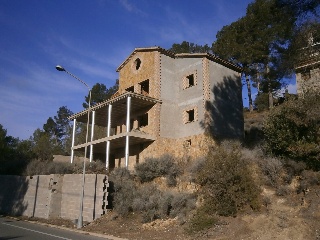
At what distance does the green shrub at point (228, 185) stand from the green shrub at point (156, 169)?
495cm

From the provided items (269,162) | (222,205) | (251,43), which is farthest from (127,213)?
(251,43)

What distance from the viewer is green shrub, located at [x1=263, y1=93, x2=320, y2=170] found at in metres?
15.2

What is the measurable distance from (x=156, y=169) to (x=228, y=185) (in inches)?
295

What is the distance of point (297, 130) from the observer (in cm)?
1639

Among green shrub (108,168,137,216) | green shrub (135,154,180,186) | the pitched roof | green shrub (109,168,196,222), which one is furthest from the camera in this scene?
the pitched roof

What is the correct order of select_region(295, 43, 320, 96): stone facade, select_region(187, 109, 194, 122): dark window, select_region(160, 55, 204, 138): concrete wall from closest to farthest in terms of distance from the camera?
select_region(295, 43, 320, 96): stone facade, select_region(160, 55, 204, 138): concrete wall, select_region(187, 109, 194, 122): dark window

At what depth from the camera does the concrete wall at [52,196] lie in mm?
19469

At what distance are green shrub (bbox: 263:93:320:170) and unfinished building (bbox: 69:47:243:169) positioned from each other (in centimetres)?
760

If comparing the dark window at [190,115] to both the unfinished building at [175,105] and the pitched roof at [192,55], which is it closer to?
the unfinished building at [175,105]

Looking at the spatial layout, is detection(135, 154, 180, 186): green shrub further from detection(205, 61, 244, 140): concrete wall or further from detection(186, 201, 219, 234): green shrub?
detection(186, 201, 219, 234): green shrub

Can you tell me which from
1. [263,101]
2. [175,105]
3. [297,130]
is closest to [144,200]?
[297,130]

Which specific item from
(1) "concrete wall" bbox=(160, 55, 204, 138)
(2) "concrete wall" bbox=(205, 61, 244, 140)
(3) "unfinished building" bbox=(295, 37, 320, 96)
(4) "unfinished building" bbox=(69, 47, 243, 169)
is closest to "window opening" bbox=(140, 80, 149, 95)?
(4) "unfinished building" bbox=(69, 47, 243, 169)

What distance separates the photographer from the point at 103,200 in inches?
762

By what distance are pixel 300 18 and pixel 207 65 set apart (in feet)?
34.7
